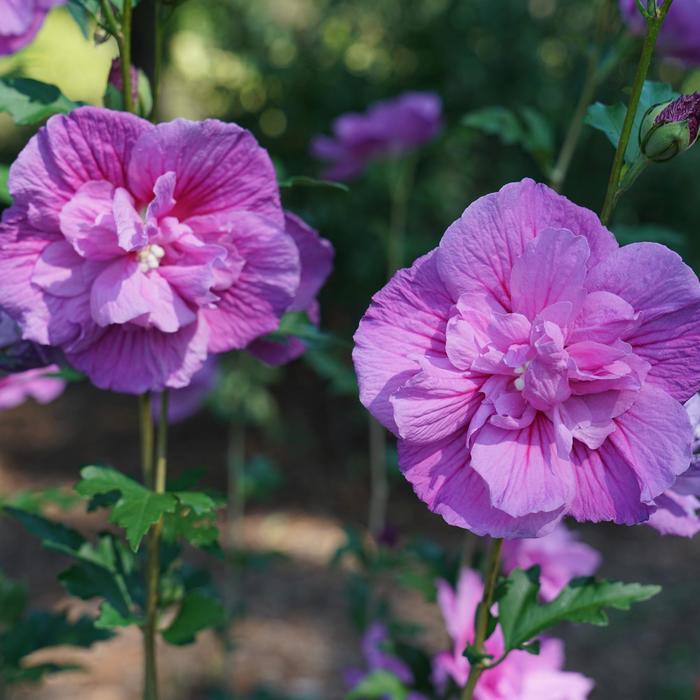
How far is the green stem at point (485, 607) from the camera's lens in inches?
43.5

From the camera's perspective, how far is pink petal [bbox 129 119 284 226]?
1.11m

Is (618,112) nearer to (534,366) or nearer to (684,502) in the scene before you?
(534,366)

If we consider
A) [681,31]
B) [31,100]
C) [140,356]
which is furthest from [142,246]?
[681,31]

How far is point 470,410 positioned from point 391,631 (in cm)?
106

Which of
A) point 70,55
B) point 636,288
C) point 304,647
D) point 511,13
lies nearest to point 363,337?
point 636,288

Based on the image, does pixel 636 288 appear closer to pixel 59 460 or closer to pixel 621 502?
pixel 621 502

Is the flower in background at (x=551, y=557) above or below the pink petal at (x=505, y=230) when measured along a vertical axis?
below

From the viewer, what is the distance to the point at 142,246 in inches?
44.9

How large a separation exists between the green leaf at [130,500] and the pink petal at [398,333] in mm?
323

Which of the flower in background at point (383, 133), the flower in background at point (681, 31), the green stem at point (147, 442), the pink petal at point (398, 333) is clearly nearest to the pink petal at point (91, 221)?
the green stem at point (147, 442)

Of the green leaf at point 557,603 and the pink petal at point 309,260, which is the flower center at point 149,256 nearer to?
the pink petal at point 309,260

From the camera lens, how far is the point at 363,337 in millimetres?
981

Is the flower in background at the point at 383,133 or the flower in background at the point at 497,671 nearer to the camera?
the flower in background at the point at 497,671

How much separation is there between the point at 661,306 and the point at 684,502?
1.09ft
